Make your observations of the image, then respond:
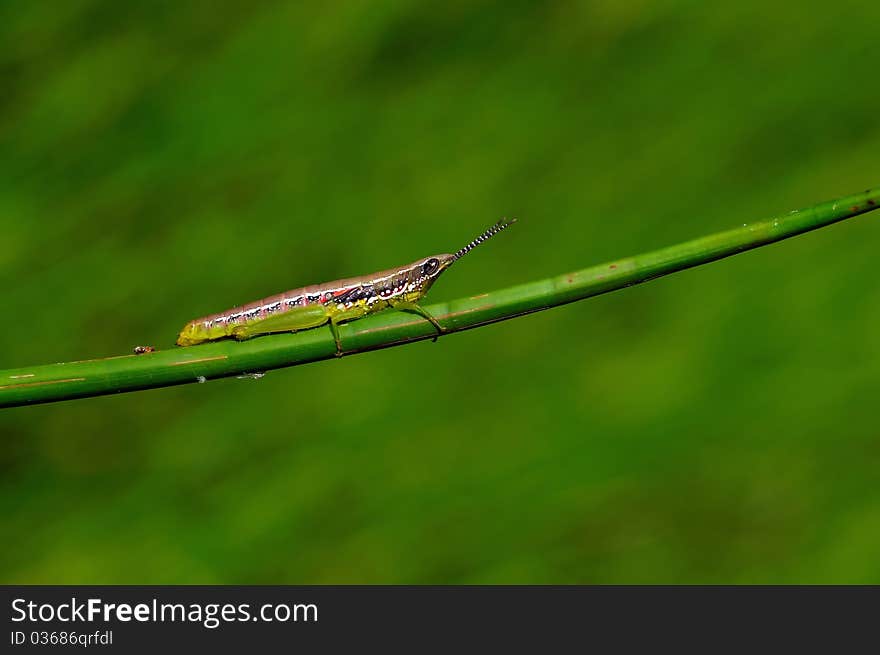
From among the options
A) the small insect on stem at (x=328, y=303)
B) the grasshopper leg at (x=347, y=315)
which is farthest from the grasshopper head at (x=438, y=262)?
the grasshopper leg at (x=347, y=315)

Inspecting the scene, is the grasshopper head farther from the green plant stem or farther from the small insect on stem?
the green plant stem

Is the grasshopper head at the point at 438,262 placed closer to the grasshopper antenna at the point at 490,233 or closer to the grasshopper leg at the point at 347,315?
the grasshopper antenna at the point at 490,233

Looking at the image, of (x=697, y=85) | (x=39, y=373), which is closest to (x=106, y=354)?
(x=39, y=373)

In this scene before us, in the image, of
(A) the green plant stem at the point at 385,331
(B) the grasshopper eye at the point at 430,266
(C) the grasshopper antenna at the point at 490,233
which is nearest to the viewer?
(A) the green plant stem at the point at 385,331

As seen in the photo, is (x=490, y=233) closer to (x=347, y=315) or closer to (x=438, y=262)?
(x=438, y=262)

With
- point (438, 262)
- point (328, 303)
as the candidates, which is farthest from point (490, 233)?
point (328, 303)

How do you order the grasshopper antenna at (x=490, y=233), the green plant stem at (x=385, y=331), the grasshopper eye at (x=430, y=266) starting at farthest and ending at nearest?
1. the grasshopper eye at (x=430, y=266)
2. the grasshopper antenna at (x=490, y=233)
3. the green plant stem at (x=385, y=331)
